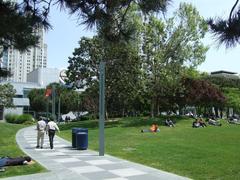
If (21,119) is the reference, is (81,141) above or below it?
below

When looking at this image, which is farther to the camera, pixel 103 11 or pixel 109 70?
pixel 109 70

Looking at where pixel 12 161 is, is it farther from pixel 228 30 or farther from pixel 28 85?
pixel 28 85

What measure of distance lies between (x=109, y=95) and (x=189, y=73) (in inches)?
365

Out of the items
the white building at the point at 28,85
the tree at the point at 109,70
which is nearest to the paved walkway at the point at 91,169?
the tree at the point at 109,70

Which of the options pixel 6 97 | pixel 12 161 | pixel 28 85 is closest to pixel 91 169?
pixel 12 161

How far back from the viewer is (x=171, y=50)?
4394cm

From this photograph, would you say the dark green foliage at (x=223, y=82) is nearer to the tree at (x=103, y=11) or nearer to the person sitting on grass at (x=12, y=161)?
the person sitting on grass at (x=12, y=161)

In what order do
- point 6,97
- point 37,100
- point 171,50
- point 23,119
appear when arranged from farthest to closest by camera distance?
point 37,100
point 6,97
point 23,119
point 171,50

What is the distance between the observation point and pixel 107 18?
237 inches

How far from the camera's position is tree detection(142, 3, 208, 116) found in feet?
140

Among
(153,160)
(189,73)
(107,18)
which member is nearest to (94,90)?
(189,73)

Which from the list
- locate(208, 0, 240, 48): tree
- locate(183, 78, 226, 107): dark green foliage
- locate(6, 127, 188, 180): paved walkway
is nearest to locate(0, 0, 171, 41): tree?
locate(208, 0, 240, 48): tree

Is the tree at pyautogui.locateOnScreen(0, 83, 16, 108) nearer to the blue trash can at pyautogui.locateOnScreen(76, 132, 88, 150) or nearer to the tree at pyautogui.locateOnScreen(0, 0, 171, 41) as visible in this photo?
the blue trash can at pyautogui.locateOnScreen(76, 132, 88, 150)

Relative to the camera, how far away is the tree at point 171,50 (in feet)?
140
